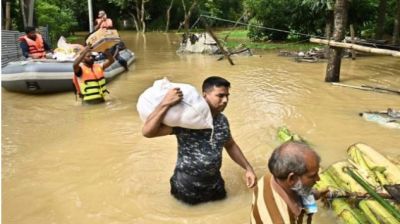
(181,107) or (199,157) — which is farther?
(199,157)

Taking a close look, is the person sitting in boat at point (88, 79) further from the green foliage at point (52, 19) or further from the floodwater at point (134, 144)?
the green foliage at point (52, 19)

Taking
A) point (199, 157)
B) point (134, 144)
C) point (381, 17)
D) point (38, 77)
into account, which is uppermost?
point (381, 17)

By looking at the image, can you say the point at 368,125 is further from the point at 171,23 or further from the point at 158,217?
the point at 171,23

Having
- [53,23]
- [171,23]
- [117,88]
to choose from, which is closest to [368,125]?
[117,88]

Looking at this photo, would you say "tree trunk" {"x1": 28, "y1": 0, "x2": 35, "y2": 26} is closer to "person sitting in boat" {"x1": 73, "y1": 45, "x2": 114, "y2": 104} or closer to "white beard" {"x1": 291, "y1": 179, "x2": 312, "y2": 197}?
"person sitting in boat" {"x1": 73, "y1": 45, "x2": 114, "y2": 104}

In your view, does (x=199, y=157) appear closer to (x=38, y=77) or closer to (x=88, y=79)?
(x=88, y=79)

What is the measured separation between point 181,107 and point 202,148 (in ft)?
1.73

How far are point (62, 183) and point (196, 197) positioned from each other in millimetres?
1780

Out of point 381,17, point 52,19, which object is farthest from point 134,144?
point 52,19

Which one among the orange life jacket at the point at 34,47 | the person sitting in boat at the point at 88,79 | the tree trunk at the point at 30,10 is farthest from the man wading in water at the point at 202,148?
the tree trunk at the point at 30,10

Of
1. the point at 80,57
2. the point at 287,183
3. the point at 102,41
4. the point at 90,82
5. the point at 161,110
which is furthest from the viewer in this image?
the point at 90,82

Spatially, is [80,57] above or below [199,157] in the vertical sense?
above

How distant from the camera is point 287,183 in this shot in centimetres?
222

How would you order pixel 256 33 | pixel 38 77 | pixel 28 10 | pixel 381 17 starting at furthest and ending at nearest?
pixel 256 33 → pixel 381 17 → pixel 28 10 → pixel 38 77
